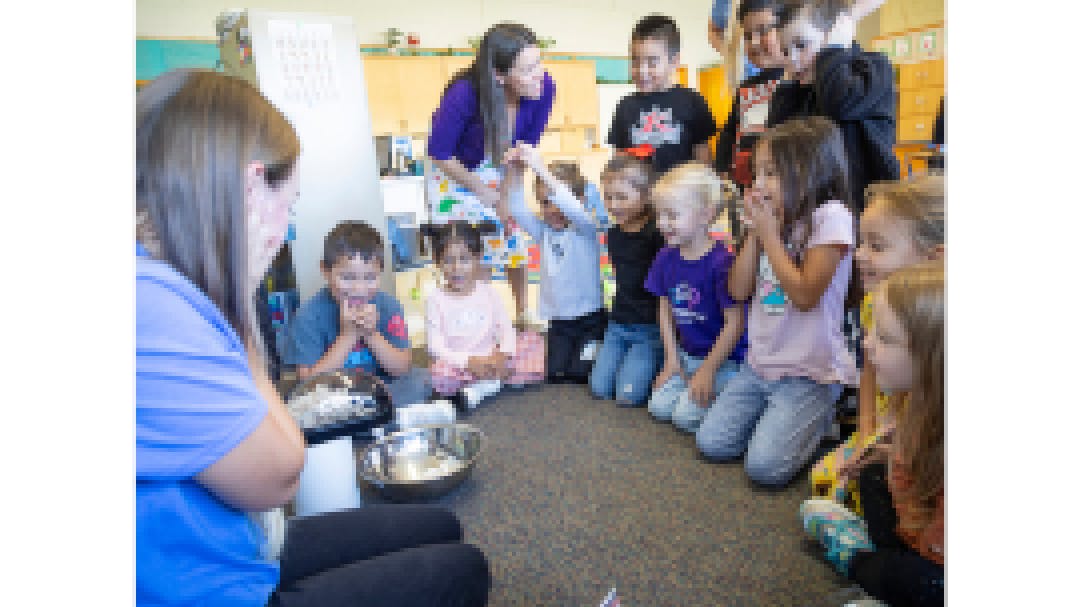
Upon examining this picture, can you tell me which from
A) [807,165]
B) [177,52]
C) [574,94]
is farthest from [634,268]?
[574,94]

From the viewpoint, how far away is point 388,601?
2.66 feet

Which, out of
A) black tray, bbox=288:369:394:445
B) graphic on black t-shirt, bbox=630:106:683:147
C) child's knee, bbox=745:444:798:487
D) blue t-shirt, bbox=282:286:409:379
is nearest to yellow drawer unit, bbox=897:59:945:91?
graphic on black t-shirt, bbox=630:106:683:147

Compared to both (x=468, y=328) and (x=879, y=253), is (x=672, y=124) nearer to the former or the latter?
(x=468, y=328)

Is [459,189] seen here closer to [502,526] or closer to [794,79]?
[794,79]

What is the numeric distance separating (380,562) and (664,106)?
6.10ft

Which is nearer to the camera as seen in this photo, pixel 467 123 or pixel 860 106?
pixel 860 106

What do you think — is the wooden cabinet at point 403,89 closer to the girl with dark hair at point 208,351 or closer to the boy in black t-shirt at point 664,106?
the boy in black t-shirt at point 664,106

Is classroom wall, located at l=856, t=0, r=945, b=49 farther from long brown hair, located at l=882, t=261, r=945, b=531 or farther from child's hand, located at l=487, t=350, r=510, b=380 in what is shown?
long brown hair, located at l=882, t=261, r=945, b=531

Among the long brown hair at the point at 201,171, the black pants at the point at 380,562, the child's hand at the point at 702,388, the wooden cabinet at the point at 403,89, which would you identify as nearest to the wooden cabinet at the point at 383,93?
the wooden cabinet at the point at 403,89

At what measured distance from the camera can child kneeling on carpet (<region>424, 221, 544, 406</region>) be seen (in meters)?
2.20

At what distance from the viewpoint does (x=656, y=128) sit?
2.29m

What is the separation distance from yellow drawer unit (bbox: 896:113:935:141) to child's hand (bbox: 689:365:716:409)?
4.51m

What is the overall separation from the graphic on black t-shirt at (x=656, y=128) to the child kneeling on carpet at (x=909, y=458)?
4.38 ft
